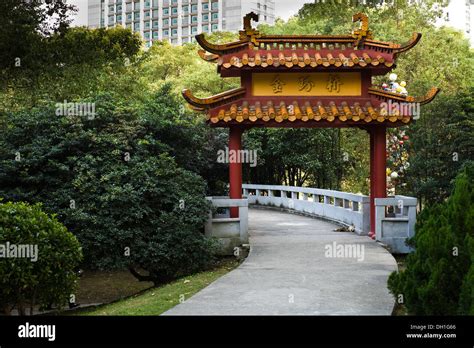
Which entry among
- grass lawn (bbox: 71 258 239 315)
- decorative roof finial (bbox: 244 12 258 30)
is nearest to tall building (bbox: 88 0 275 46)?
decorative roof finial (bbox: 244 12 258 30)

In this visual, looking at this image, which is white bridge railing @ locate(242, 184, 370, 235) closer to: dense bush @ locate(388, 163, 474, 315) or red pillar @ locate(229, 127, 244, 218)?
red pillar @ locate(229, 127, 244, 218)

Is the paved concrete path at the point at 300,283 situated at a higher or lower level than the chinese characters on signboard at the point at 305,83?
lower

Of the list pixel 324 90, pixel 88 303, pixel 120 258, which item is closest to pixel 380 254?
pixel 324 90

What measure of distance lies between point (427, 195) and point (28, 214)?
13.9 m

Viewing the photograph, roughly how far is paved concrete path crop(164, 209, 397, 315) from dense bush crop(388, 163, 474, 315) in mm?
1281

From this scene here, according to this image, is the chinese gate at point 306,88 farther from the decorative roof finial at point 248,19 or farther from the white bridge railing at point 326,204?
the white bridge railing at point 326,204

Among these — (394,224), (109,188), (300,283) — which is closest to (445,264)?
(300,283)

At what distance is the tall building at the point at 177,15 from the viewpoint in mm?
89438

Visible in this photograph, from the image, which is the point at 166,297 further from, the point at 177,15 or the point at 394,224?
the point at 177,15

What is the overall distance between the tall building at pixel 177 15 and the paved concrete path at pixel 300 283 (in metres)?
77.4

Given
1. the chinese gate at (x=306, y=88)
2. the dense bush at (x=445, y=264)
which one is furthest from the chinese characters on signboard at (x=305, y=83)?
the dense bush at (x=445, y=264)

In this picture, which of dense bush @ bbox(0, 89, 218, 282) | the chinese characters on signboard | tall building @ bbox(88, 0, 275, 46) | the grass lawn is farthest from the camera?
tall building @ bbox(88, 0, 275, 46)

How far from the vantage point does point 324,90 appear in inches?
548

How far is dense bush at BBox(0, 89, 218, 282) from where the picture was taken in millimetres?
11281
